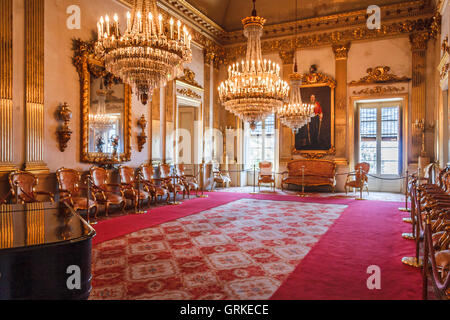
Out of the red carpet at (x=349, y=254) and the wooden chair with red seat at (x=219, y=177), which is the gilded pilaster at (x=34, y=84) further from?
the wooden chair with red seat at (x=219, y=177)

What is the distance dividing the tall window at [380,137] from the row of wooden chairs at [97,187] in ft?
20.6

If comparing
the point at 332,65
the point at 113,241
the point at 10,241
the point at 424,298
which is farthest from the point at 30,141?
the point at 332,65

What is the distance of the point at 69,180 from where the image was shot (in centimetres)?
607

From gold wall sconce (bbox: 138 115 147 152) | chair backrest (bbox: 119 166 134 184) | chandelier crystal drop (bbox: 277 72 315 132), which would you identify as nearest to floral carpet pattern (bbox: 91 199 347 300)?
chair backrest (bbox: 119 166 134 184)

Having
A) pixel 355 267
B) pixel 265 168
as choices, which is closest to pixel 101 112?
pixel 355 267

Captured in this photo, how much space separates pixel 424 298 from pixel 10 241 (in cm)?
321

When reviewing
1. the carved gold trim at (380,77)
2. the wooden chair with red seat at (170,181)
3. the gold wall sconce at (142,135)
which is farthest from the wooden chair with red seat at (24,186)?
the carved gold trim at (380,77)

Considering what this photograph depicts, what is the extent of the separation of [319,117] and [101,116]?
286 inches

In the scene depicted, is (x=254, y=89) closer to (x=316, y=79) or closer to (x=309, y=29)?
(x=316, y=79)

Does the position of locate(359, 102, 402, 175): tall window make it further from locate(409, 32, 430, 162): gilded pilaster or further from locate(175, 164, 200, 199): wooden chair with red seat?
locate(175, 164, 200, 199): wooden chair with red seat

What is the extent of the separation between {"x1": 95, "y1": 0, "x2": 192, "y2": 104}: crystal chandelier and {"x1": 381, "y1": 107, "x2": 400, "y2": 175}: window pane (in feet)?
28.0

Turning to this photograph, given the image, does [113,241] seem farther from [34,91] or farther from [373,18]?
[373,18]

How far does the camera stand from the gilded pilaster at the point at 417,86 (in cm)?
967

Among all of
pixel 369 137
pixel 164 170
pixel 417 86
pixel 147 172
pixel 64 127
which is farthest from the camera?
pixel 369 137
